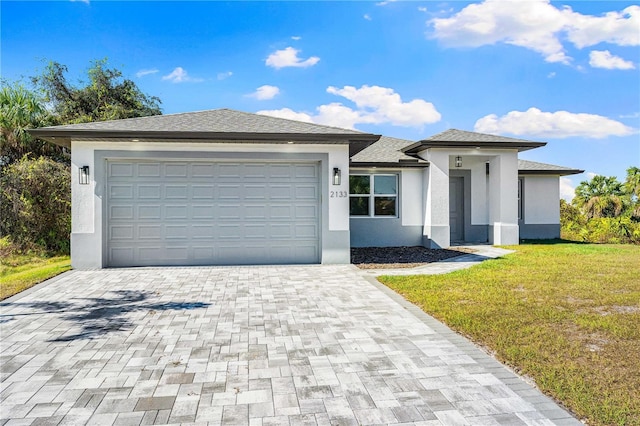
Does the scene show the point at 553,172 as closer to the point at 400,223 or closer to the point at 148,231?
the point at 400,223

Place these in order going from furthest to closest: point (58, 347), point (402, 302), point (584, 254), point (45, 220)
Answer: point (45, 220) → point (584, 254) → point (402, 302) → point (58, 347)

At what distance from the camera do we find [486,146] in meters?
13.8

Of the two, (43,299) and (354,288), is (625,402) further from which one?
(43,299)

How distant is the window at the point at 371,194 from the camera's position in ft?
Answer: 45.9

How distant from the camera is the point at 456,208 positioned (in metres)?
15.7

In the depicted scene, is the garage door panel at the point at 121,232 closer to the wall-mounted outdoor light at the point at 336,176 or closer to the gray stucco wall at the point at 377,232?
the wall-mounted outdoor light at the point at 336,176

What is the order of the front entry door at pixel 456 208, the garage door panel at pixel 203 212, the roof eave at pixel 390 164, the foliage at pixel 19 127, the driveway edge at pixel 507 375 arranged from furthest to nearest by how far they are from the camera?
the front entry door at pixel 456 208, the foliage at pixel 19 127, the roof eave at pixel 390 164, the garage door panel at pixel 203 212, the driveway edge at pixel 507 375

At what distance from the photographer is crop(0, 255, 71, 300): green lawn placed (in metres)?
7.57

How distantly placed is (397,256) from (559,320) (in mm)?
6692

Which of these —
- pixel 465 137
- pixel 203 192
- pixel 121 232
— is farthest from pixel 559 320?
pixel 465 137

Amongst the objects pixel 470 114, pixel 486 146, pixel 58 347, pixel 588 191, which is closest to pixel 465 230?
pixel 486 146

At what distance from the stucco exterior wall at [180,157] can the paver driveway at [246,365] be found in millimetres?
2943

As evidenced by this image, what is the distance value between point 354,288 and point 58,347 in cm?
471

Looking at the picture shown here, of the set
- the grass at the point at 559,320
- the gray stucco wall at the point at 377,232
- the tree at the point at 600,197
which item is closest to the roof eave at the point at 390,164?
the gray stucco wall at the point at 377,232
